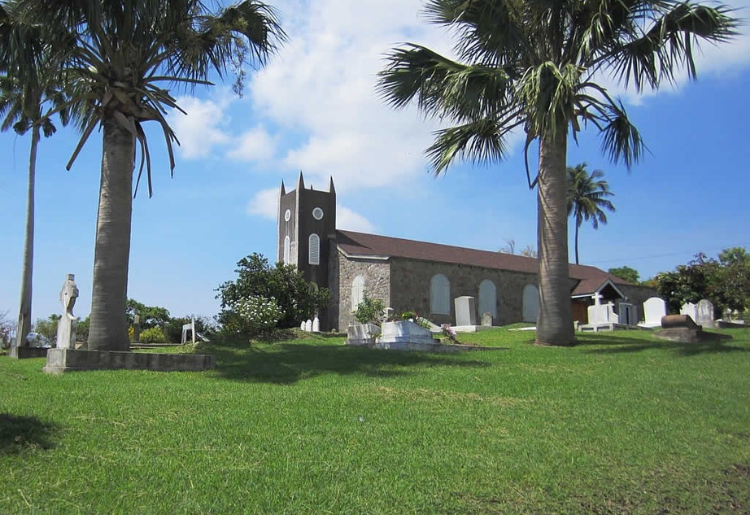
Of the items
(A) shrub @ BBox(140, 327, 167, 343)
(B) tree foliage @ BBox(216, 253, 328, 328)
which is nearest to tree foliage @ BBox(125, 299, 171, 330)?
(A) shrub @ BBox(140, 327, 167, 343)

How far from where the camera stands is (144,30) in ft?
42.3

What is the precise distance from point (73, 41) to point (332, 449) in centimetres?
1054

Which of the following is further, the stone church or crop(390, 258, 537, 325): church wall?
the stone church

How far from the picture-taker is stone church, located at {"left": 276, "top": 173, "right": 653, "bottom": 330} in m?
35.2

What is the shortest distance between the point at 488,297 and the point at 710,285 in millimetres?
11684

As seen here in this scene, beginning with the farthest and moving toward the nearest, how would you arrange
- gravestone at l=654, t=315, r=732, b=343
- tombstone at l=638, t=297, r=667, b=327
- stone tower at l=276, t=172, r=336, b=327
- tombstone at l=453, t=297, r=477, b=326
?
Answer: stone tower at l=276, t=172, r=336, b=327, tombstone at l=638, t=297, r=667, b=327, tombstone at l=453, t=297, r=477, b=326, gravestone at l=654, t=315, r=732, b=343

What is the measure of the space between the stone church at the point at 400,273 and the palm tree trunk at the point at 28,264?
583 inches

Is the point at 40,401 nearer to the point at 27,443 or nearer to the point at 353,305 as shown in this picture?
the point at 27,443

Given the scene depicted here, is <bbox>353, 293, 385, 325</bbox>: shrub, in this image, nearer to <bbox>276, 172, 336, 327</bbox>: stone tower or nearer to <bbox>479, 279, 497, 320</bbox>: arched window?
<bbox>276, 172, 336, 327</bbox>: stone tower

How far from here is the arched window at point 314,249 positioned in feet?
123

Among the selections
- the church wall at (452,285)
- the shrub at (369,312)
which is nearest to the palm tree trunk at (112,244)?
the shrub at (369,312)

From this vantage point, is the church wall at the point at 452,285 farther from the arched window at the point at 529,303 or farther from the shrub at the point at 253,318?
the shrub at the point at 253,318

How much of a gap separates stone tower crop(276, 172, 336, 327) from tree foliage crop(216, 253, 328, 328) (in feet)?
33.6

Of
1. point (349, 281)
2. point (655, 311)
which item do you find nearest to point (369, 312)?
point (349, 281)
